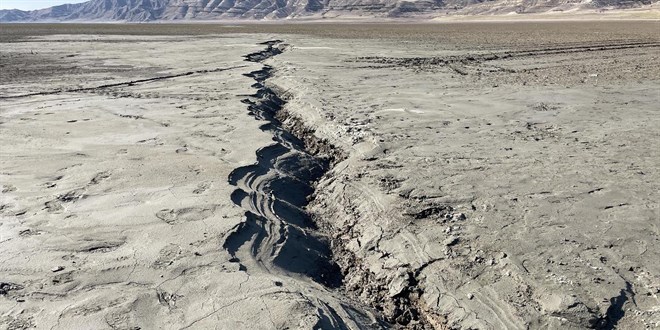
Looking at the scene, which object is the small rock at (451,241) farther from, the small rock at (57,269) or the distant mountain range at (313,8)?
the distant mountain range at (313,8)

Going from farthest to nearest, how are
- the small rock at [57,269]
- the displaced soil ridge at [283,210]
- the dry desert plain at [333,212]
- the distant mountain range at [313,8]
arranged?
the distant mountain range at [313,8] < the displaced soil ridge at [283,210] < the small rock at [57,269] < the dry desert plain at [333,212]

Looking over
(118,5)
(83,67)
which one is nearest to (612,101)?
(83,67)

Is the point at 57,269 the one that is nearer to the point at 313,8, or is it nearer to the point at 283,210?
the point at 283,210

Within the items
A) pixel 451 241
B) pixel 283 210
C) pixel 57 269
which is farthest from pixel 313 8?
pixel 57 269

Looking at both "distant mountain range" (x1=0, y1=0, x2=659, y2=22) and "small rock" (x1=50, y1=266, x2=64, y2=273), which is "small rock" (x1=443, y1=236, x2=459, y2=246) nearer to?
"small rock" (x1=50, y1=266, x2=64, y2=273)

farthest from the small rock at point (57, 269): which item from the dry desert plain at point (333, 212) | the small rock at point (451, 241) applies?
the small rock at point (451, 241)

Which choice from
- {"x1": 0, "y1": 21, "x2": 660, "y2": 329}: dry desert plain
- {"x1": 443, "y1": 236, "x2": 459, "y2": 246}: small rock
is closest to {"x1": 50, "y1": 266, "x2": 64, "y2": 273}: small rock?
{"x1": 0, "y1": 21, "x2": 660, "y2": 329}: dry desert plain
